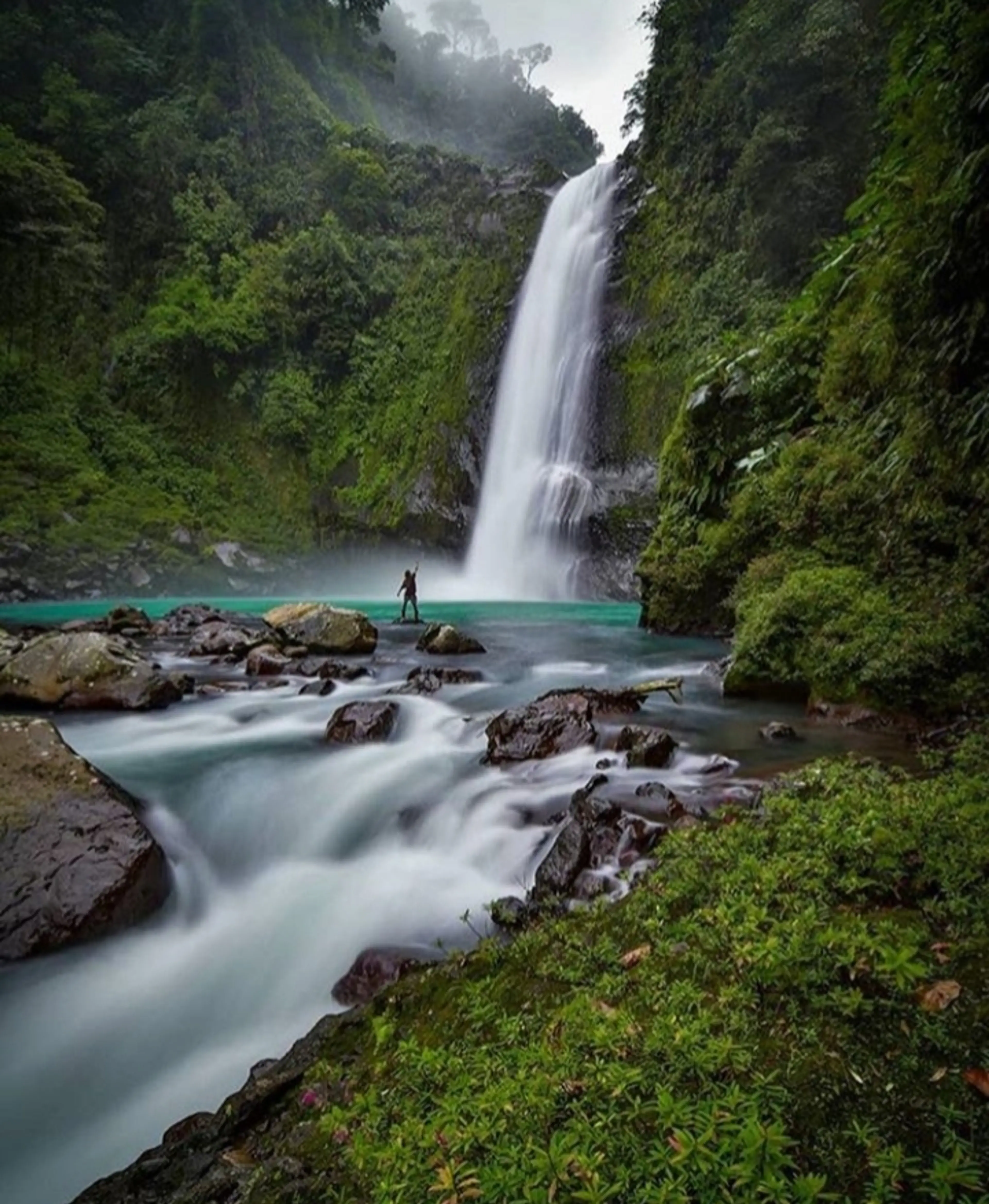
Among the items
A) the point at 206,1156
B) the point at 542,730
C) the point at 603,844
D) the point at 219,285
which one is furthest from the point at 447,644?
the point at 219,285

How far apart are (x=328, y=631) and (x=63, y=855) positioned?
26.3ft

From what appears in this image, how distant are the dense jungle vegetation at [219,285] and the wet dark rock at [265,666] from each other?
16.8 m

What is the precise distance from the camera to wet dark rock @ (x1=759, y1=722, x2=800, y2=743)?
18.5ft

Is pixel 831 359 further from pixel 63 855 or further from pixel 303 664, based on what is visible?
pixel 63 855

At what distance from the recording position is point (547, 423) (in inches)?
982

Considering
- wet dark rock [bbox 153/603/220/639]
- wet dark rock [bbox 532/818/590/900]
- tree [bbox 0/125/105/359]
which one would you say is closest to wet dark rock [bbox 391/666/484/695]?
wet dark rock [bbox 532/818/590/900]

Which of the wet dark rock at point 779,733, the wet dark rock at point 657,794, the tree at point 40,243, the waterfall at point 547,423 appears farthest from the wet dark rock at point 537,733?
the tree at point 40,243

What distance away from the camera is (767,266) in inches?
740

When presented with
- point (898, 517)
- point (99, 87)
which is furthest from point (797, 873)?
point (99, 87)

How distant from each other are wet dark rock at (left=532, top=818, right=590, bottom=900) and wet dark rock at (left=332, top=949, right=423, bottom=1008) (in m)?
0.74

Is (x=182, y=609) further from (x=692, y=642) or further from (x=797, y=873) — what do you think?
(x=797, y=873)

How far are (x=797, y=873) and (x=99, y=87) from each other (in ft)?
150

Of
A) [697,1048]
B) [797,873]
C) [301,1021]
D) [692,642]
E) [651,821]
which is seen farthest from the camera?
[692,642]

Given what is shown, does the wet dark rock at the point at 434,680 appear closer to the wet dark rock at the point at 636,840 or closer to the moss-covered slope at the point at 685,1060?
the wet dark rock at the point at 636,840
